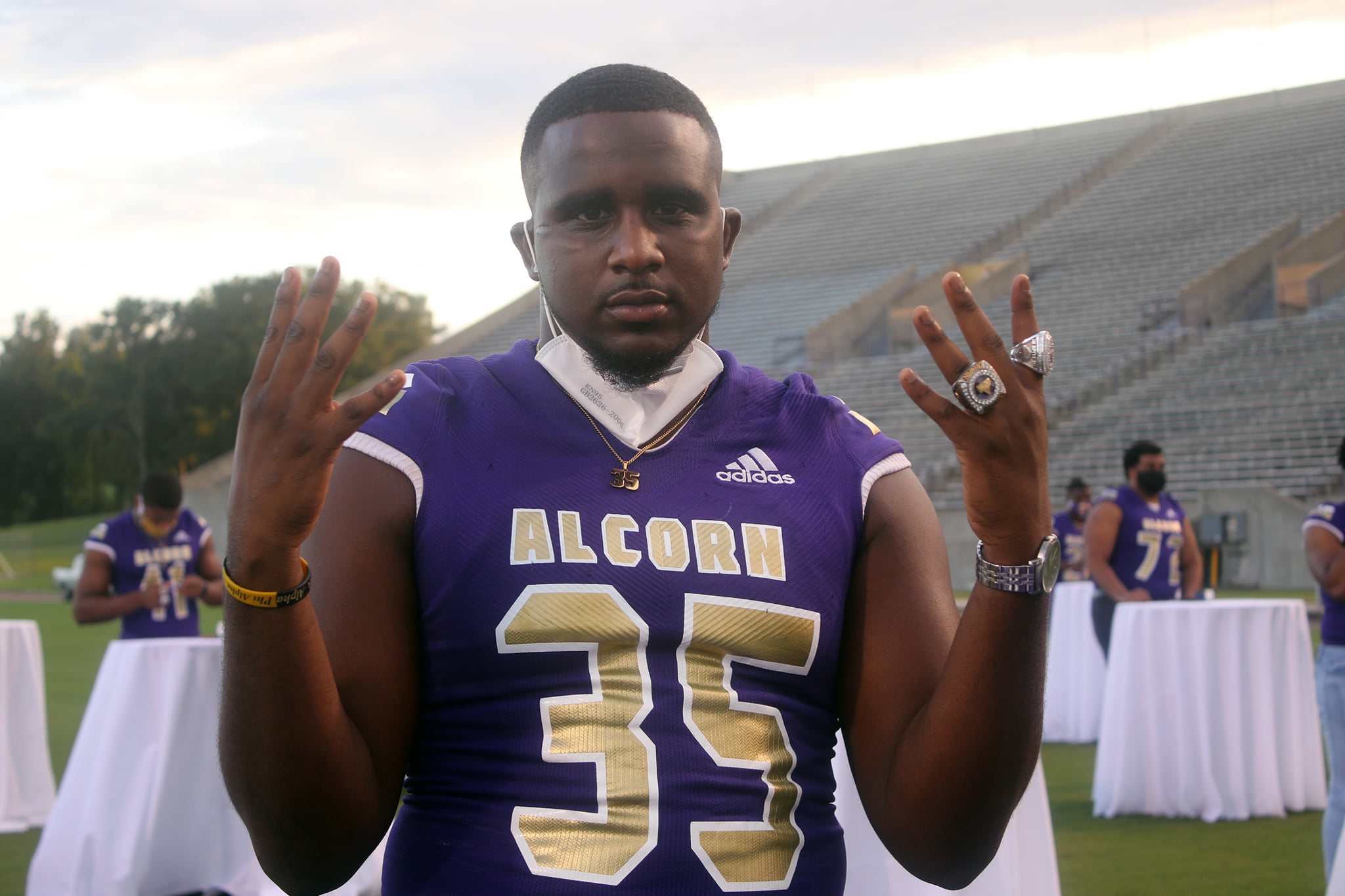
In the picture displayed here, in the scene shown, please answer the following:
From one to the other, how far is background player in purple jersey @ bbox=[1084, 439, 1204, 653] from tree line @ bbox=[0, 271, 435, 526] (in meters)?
44.3

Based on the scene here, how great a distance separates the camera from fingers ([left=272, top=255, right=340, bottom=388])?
131 cm

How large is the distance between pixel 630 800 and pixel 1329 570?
14.7 feet

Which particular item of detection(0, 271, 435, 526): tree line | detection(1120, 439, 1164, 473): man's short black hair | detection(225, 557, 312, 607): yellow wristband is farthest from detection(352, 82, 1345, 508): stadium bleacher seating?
detection(0, 271, 435, 526): tree line

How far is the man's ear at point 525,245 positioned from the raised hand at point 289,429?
481 millimetres

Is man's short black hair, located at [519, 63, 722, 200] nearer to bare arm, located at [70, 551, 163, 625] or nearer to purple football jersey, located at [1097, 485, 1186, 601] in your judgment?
bare arm, located at [70, 551, 163, 625]

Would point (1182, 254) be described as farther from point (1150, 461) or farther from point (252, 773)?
point (252, 773)

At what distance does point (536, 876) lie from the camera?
1.47 m

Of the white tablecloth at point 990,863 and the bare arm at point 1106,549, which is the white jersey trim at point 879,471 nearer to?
the white tablecloth at point 990,863

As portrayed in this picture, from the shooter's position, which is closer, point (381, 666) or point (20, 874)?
point (381, 666)

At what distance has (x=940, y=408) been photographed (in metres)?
1.41

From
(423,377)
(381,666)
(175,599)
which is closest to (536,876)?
(381,666)

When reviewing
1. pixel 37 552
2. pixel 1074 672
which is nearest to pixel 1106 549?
pixel 1074 672

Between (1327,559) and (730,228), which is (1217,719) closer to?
(1327,559)

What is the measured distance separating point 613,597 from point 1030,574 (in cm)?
47
